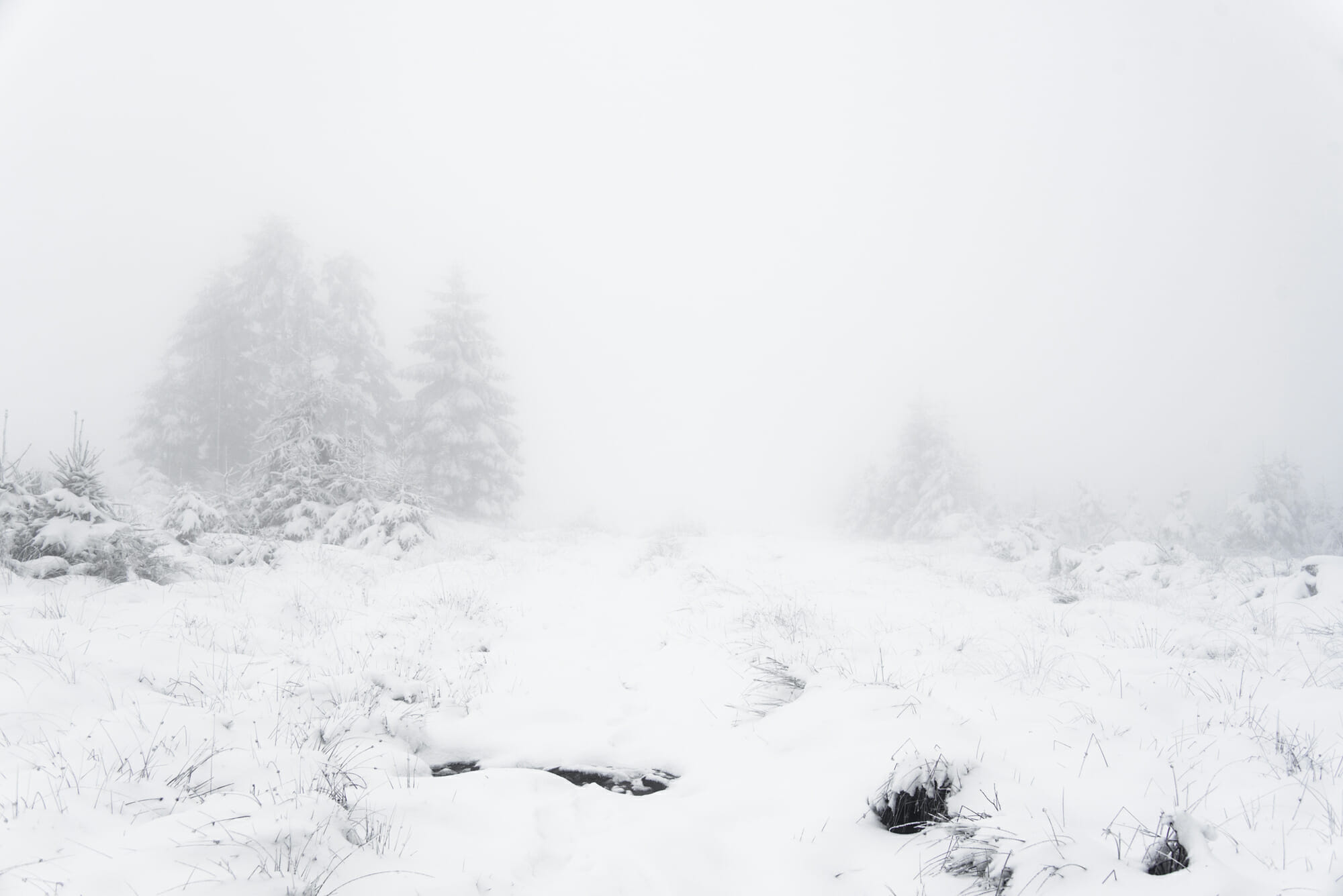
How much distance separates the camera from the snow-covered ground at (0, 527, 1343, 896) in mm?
2215

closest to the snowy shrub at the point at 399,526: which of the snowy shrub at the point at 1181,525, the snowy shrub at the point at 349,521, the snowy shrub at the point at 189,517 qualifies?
the snowy shrub at the point at 349,521

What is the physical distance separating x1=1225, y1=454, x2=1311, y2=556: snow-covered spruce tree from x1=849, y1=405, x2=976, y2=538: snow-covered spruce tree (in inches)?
559

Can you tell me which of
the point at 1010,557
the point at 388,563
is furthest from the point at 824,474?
the point at 388,563

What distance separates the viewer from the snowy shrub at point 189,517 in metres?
9.46

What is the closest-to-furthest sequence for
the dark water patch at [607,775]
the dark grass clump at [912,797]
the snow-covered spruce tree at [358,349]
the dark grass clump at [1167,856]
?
1. the dark grass clump at [1167,856]
2. the dark grass clump at [912,797]
3. the dark water patch at [607,775]
4. the snow-covered spruce tree at [358,349]

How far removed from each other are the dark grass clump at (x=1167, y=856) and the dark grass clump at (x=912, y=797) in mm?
749

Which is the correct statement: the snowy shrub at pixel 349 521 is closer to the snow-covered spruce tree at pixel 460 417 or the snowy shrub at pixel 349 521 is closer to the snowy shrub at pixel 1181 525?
the snow-covered spruce tree at pixel 460 417

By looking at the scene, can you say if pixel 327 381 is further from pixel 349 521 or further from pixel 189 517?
pixel 189 517

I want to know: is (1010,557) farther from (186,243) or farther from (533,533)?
(186,243)

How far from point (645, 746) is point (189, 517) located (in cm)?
967

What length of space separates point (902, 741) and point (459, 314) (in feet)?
78.9

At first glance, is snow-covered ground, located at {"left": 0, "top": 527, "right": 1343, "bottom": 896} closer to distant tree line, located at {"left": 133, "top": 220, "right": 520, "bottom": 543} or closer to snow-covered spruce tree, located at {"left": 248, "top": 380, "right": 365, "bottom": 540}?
snow-covered spruce tree, located at {"left": 248, "top": 380, "right": 365, "bottom": 540}

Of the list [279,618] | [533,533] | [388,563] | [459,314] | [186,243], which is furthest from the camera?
[186,243]

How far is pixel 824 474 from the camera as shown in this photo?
329 ft
